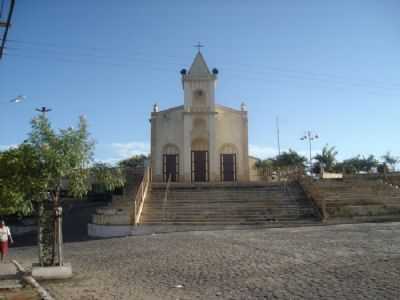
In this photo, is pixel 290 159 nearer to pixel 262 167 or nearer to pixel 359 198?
pixel 262 167

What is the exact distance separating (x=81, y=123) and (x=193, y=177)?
18324mm

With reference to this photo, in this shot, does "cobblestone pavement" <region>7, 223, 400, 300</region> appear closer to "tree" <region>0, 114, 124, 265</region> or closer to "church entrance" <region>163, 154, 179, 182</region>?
"tree" <region>0, 114, 124, 265</region>

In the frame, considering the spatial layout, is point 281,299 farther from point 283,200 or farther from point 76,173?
point 283,200

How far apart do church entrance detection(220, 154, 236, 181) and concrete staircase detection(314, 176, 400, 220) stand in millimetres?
6195

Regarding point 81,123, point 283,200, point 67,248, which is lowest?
point 67,248

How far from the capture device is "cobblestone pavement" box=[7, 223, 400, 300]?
685cm

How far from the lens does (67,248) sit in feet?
47.8

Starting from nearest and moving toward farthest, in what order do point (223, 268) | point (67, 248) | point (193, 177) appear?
point (223, 268) → point (67, 248) → point (193, 177)

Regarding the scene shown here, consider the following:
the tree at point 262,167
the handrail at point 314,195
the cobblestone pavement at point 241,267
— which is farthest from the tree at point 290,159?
the cobblestone pavement at point 241,267

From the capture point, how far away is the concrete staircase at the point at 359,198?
1898cm

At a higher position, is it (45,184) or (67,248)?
(45,184)

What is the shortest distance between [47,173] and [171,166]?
1869 cm

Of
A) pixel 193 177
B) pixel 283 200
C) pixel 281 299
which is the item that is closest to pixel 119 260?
pixel 281 299

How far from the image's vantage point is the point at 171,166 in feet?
90.9
